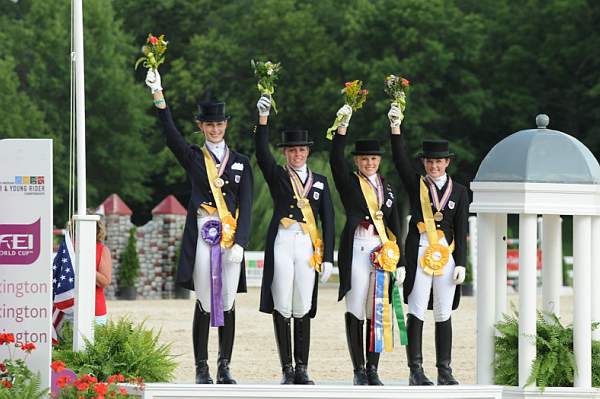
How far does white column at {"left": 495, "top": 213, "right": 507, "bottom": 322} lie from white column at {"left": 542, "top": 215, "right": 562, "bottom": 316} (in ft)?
1.17

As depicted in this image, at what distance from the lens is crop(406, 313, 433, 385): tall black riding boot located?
10.9 meters

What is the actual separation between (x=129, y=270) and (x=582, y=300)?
17858mm

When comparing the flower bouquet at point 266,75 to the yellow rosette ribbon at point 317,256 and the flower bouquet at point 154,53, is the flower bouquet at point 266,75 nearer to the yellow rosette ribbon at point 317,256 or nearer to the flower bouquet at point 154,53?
the flower bouquet at point 154,53

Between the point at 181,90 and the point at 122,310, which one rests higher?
the point at 181,90

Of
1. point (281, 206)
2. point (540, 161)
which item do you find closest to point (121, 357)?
point (281, 206)

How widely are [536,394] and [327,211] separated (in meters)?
1.82

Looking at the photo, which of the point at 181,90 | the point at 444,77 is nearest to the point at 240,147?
the point at 181,90

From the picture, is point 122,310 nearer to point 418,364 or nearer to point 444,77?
point 418,364

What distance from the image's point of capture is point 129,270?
92.5 ft

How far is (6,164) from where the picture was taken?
10.4 meters

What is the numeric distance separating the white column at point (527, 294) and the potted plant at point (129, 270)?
1776 cm

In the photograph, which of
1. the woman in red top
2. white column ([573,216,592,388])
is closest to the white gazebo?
A: white column ([573,216,592,388])

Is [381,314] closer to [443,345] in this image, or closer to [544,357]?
[443,345]

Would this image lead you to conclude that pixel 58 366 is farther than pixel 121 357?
No
